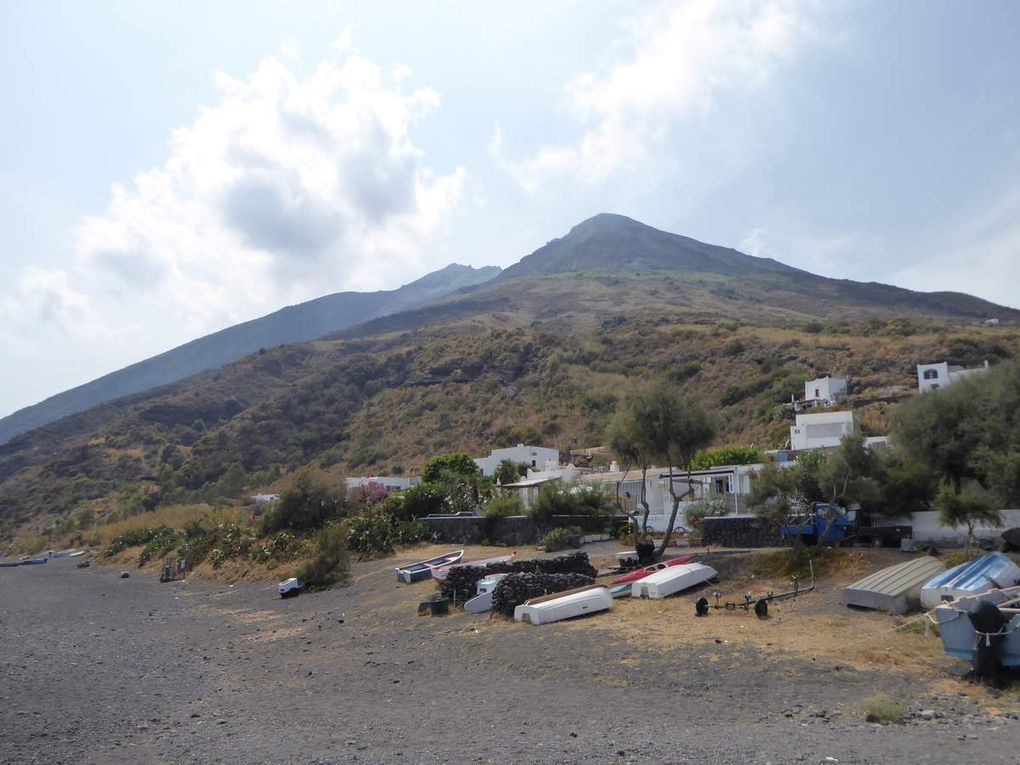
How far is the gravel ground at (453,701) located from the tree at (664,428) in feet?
23.2

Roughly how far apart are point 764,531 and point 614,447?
15.0 ft

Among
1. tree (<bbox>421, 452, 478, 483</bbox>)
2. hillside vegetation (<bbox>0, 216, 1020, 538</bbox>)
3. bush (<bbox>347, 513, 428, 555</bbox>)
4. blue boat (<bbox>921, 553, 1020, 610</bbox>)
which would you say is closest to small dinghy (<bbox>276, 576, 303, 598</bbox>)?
bush (<bbox>347, 513, 428, 555</bbox>)

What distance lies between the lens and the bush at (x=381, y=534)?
2942 cm

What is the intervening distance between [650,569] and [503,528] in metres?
10.6

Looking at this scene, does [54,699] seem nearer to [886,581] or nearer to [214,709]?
[214,709]

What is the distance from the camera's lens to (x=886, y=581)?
1376 centimetres

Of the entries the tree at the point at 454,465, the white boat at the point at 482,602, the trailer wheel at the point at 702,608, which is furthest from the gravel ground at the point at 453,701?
the tree at the point at 454,465

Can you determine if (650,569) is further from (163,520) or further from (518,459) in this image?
(163,520)

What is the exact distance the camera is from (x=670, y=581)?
53.7 ft

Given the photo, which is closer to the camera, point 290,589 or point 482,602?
point 482,602

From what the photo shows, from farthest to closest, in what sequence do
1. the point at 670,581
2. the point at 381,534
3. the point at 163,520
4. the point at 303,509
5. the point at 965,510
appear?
the point at 163,520 → the point at 303,509 → the point at 381,534 → the point at 670,581 → the point at 965,510

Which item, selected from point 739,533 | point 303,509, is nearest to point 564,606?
point 739,533

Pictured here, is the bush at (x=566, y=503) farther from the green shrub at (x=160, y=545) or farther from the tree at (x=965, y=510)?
the green shrub at (x=160, y=545)

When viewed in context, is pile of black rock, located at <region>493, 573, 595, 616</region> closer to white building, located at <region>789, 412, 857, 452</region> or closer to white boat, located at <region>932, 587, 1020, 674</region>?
white boat, located at <region>932, 587, 1020, 674</region>
